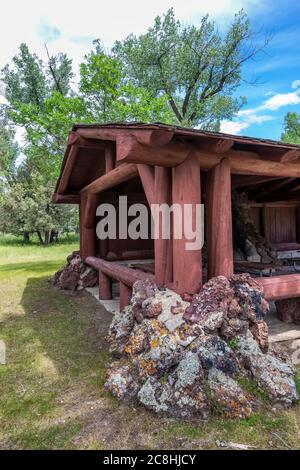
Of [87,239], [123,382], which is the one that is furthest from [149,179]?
[87,239]

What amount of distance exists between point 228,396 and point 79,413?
1343mm

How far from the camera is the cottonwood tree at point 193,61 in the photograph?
54.6ft

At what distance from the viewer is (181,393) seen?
2.53 meters

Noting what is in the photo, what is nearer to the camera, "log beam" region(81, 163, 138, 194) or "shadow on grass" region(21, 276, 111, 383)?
"shadow on grass" region(21, 276, 111, 383)

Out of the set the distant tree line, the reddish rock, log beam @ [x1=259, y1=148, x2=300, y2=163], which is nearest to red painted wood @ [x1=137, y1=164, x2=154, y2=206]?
log beam @ [x1=259, y1=148, x2=300, y2=163]

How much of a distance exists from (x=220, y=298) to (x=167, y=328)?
66cm

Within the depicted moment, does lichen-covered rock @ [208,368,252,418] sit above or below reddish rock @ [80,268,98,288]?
below

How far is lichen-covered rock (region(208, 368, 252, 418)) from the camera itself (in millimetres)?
2449

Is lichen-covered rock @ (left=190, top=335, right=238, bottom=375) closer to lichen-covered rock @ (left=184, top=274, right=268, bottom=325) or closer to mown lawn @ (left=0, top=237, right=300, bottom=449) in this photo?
lichen-covered rock @ (left=184, top=274, right=268, bottom=325)

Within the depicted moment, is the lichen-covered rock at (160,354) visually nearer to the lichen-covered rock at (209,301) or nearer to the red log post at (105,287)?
the lichen-covered rock at (209,301)

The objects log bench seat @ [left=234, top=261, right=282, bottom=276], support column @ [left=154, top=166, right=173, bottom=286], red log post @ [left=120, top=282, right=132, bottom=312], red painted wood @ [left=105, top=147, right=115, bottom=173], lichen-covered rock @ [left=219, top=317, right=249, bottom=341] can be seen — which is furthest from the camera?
red painted wood @ [left=105, top=147, right=115, bottom=173]

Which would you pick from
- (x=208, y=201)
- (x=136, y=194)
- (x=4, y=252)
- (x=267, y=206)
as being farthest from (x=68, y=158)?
(x=4, y=252)

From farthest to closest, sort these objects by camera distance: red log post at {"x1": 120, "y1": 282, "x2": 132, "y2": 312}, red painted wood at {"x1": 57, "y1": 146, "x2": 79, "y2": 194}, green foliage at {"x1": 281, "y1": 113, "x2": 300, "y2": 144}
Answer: green foliage at {"x1": 281, "y1": 113, "x2": 300, "y2": 144}
red painted wood at {"x1": 57, "y1": 146, "x2": 79, "y2": 194}
red log post at {"x1": 120, "y1": 282, "x2": 132, "y2": 312}

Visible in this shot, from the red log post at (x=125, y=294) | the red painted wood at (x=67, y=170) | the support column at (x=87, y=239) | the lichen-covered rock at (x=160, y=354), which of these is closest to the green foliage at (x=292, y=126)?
the support column at (x=87, y=239)
